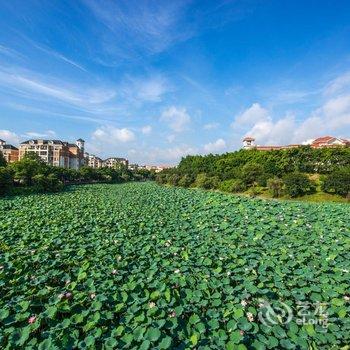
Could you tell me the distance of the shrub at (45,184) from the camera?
26.9 meters

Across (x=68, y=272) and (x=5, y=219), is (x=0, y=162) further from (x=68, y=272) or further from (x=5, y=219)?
(x=68, y=272)

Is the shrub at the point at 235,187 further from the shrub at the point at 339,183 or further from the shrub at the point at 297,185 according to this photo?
the shrub at the point at 339,183

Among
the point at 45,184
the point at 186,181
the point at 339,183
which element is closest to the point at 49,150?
the point at 186,181

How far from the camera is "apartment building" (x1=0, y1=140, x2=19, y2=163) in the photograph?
72.1 metres

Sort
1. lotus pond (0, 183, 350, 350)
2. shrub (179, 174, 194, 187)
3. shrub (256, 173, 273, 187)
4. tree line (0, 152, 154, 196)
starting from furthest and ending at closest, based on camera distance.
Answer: shrub (179, 174, 194, 187) < shrub (256, 173, 273, 187) < tree line (0, 152, 154, 196) < lotus pond (0, 183, 350, 350)

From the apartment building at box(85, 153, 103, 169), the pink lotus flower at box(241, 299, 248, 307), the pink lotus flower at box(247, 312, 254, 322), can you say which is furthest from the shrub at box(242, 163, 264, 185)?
the apartment building at box(85, 153, 103, 169)

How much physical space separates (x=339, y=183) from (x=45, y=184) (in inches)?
966

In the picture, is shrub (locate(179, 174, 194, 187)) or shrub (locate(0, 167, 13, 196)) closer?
shrub (locate(0, 167, 13, 196))

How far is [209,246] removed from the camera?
7902 mm

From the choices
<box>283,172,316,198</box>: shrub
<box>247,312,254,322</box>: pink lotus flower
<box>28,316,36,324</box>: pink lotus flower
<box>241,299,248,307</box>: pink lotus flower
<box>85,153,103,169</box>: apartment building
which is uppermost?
<box>85,153,103,169</box>: apartment building

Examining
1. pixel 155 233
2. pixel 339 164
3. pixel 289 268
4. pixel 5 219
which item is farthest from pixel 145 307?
pixel 339 164

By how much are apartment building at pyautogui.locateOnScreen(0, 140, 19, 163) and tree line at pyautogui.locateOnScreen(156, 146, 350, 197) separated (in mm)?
48090

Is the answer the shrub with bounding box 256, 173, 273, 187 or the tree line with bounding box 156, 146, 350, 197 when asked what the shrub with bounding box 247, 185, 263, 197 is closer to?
the tree line with bounding box 156, 146, 350, 197

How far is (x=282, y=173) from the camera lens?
31609 mm
